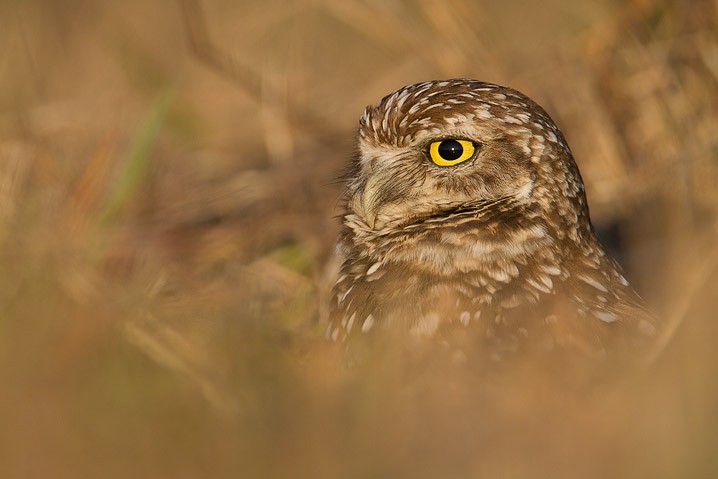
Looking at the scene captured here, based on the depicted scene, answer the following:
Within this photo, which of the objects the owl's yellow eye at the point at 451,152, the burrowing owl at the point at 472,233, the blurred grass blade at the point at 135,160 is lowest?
the burrowing owl at the point at 472,233

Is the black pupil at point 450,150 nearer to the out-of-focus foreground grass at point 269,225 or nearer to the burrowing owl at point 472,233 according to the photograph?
the burrowing owl at point 472,233

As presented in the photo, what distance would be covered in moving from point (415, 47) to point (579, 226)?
88.5 inches

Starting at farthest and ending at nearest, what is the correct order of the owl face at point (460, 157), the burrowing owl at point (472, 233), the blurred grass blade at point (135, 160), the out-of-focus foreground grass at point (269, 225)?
the blurred grass blade at point (135, 160) → the owl face at point (460, 157) → the burrowing owl at point (472, 233) → the out-of-focus foreground grass at point (269, 225)

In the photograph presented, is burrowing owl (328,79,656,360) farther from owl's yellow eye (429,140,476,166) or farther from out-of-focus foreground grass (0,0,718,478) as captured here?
out-of-focus foreground grass (0,0,718,478)

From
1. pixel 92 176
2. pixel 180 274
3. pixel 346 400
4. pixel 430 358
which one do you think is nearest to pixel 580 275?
pixel 430 358

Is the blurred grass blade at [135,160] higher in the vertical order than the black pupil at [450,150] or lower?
higher

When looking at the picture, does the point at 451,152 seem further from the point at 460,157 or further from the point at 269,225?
the point at 269,225

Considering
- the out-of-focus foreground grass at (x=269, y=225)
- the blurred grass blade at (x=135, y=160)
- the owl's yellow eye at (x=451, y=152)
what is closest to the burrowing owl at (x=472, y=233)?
the owl's yellow eye at (x=451, y=152)

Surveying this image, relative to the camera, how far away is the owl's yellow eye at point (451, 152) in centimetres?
347

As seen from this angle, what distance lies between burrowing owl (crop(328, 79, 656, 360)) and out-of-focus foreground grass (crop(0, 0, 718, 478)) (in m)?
0.22

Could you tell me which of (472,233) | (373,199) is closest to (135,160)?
(373,199)

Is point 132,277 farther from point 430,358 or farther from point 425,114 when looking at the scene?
point 430,358

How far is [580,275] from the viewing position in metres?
3.33

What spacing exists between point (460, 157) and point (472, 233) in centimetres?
28
